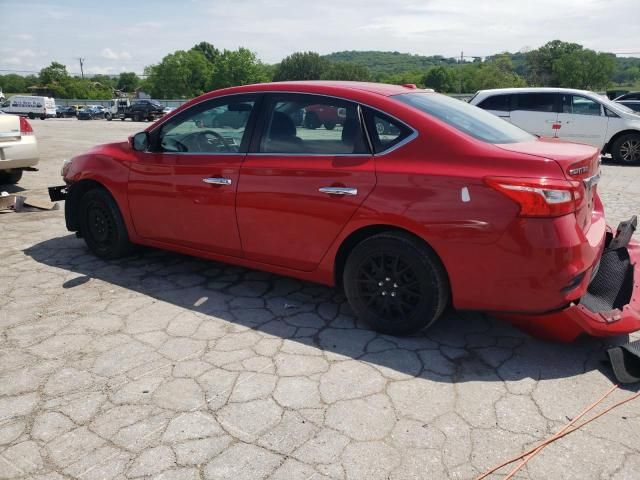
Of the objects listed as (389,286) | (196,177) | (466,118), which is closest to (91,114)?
(196,177)

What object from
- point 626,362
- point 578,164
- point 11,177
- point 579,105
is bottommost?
point 626,362

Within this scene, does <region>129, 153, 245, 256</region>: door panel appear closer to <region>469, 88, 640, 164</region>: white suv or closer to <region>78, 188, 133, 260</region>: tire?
<region>78, 188, 133, 260</region>: tire

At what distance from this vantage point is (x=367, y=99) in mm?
3318

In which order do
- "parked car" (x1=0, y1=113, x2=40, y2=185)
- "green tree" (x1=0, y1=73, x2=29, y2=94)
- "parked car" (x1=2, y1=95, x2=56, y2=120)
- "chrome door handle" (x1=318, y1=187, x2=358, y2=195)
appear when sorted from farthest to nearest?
"green tree" (x1=0, y1=73, x2=29, y2=94) → "parked car" (x1=2, y1=95, x2=56, y2=120) → "parked car" (x1=0, y1=113, x2=40, y2=185) → "chrome door handle" (x1=318, y1=187, x2=358, y2=195)

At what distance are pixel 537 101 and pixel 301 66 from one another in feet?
348

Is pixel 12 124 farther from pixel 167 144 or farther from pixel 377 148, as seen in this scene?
pixel 377 148

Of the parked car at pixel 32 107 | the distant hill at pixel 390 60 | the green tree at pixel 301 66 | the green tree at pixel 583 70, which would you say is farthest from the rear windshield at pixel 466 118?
the distant hill at pixel 390 60

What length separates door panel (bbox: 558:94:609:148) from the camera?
38.2 ft

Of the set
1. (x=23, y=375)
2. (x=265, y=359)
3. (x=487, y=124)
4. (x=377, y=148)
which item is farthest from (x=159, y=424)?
(x=487, y=124)

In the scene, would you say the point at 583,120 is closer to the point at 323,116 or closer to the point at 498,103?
the point at 498,103

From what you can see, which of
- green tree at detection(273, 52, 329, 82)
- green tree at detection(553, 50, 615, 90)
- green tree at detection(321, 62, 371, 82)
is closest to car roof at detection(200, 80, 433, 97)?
green tree at detection(321, 62, 371, 82)

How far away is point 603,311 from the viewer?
305 cm

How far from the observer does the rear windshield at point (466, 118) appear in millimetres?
3211

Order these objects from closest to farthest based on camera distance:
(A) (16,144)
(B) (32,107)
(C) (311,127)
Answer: (C) (311,127) < (A) (16,144) < (B) (32,107)
